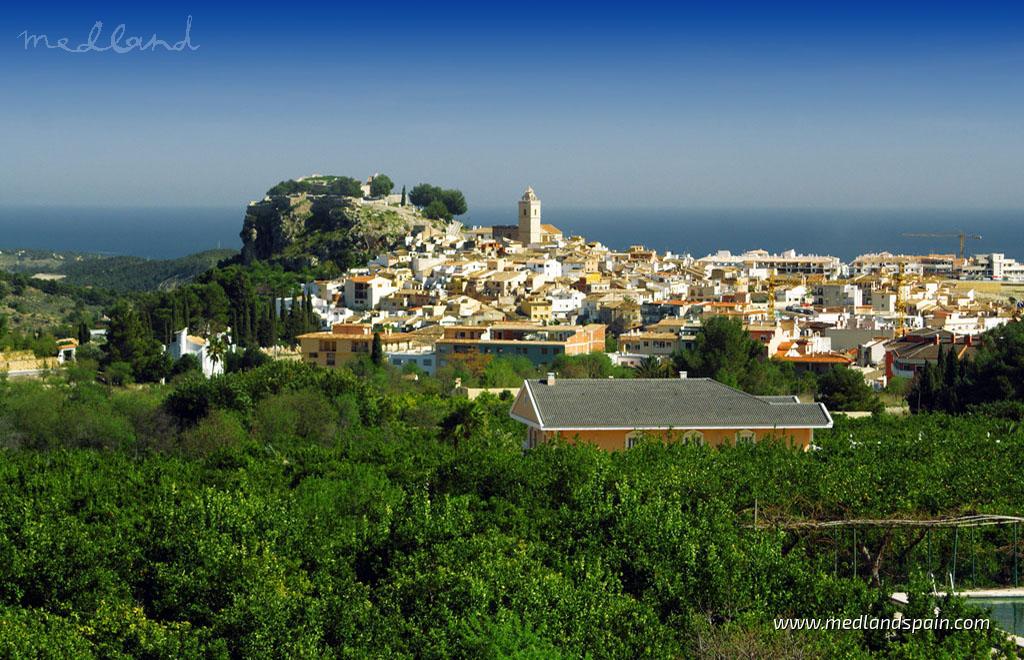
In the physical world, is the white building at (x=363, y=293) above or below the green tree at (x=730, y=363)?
above

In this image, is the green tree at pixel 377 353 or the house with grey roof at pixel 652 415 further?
the green tree at pixel 377 353

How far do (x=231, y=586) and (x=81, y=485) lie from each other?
6195mm

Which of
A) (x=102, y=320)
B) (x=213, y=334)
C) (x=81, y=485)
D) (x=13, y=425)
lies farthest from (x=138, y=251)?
(x=81, y=485)

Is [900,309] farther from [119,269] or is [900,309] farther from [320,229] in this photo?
[119,269]

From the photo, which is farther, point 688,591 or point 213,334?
point 213,334

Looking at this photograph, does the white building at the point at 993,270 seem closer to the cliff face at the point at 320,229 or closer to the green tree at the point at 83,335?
the cliff face at the point at 320,229

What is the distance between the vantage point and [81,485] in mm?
20062

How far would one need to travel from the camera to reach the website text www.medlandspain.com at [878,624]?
1302cm

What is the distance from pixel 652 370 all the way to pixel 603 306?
21.2 meters

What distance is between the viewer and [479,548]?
1516 cm

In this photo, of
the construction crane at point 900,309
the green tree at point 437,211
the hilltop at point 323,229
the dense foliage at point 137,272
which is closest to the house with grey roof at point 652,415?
the construction crane at point 900,309

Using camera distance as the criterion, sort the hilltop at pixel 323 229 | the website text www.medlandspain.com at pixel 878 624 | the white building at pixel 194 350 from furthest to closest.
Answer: the hilltop at pixel 323 229 → the white building at pixel 194 350 → the website text www.medlandspain.com at pixel 878 624

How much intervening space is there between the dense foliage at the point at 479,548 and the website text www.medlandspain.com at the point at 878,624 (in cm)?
16

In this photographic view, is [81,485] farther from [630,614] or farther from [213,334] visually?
[213,334]
